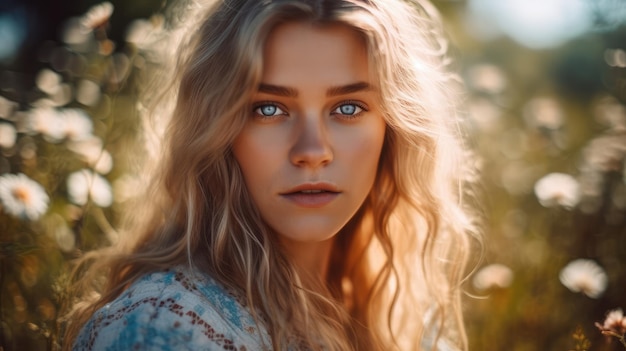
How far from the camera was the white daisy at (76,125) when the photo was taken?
2521mm

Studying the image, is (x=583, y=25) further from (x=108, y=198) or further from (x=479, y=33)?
(x=479, y=33)

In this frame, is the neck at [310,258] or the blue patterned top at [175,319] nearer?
the blue patterned top at [175,319]

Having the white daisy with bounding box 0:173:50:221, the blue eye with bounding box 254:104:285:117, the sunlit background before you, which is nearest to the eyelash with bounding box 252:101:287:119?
the blue eye with bounding box 254:104:285:117

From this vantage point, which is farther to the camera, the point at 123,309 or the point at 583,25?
the point at 583,25

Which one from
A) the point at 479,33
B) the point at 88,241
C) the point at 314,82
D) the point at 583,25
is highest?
the point at 479,33

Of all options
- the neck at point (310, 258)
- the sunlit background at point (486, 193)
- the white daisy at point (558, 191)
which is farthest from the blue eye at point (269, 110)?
the white daisy at point (558, 191)

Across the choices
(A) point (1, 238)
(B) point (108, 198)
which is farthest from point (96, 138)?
(A) point (1, 238)

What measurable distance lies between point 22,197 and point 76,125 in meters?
0.41

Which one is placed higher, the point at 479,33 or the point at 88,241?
the point at 479,33

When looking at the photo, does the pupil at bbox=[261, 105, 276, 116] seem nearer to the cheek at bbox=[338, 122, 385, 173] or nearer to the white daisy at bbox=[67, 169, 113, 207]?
the cheek at bbox=[338, 122, 385, 173]

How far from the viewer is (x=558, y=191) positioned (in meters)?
2.72

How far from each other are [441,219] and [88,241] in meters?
1.12

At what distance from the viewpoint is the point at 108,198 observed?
8.09 feet

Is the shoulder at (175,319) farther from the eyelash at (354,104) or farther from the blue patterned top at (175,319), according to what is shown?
the eyelash at (354,104)
